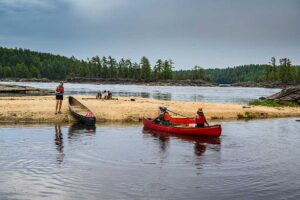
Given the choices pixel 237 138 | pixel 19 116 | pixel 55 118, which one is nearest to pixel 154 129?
pixel 237 138

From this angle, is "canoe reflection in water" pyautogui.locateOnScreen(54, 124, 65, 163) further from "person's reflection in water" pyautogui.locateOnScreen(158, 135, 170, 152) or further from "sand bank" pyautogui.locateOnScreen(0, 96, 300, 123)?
"person's reflection in water" pyautogui.locateOnScreen(158, 135, 170, 152)

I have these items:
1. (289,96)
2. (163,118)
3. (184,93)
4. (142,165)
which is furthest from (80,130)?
(184,93)

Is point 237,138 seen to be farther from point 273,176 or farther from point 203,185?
point 203,185

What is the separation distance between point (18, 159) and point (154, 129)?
14479 mm

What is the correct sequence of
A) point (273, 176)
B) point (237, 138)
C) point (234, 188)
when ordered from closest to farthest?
1. point (234, 188)
2. point (273, 176)
3. point (237, 138)

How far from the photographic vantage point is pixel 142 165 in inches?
805

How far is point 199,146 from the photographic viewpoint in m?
27.0

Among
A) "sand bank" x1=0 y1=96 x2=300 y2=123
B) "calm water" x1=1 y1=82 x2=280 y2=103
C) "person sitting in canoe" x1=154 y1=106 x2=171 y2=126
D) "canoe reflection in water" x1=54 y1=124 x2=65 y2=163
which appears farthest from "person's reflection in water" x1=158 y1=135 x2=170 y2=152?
"calm water" x1=1 y1=82 x2=280 y2=103

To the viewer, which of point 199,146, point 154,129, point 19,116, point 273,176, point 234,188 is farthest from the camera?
point 19,116

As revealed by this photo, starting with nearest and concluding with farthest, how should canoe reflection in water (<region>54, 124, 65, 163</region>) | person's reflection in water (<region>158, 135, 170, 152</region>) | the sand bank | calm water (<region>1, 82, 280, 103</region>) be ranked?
canoe reflection in water (<region>54, 124, 65, 163</region>) → person's reflection in water (<region>158, 135, 170, 152</region>) → the sand bank → calm water (<region>1, 82, 280, 103</region>)

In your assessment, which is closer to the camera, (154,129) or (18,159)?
(18,159)

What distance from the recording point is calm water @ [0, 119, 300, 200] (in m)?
15.8

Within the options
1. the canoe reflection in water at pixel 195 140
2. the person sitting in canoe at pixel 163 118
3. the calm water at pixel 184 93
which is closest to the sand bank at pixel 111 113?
the person sitting in canoe at pixel 163 118

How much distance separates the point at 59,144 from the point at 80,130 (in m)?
6.81
